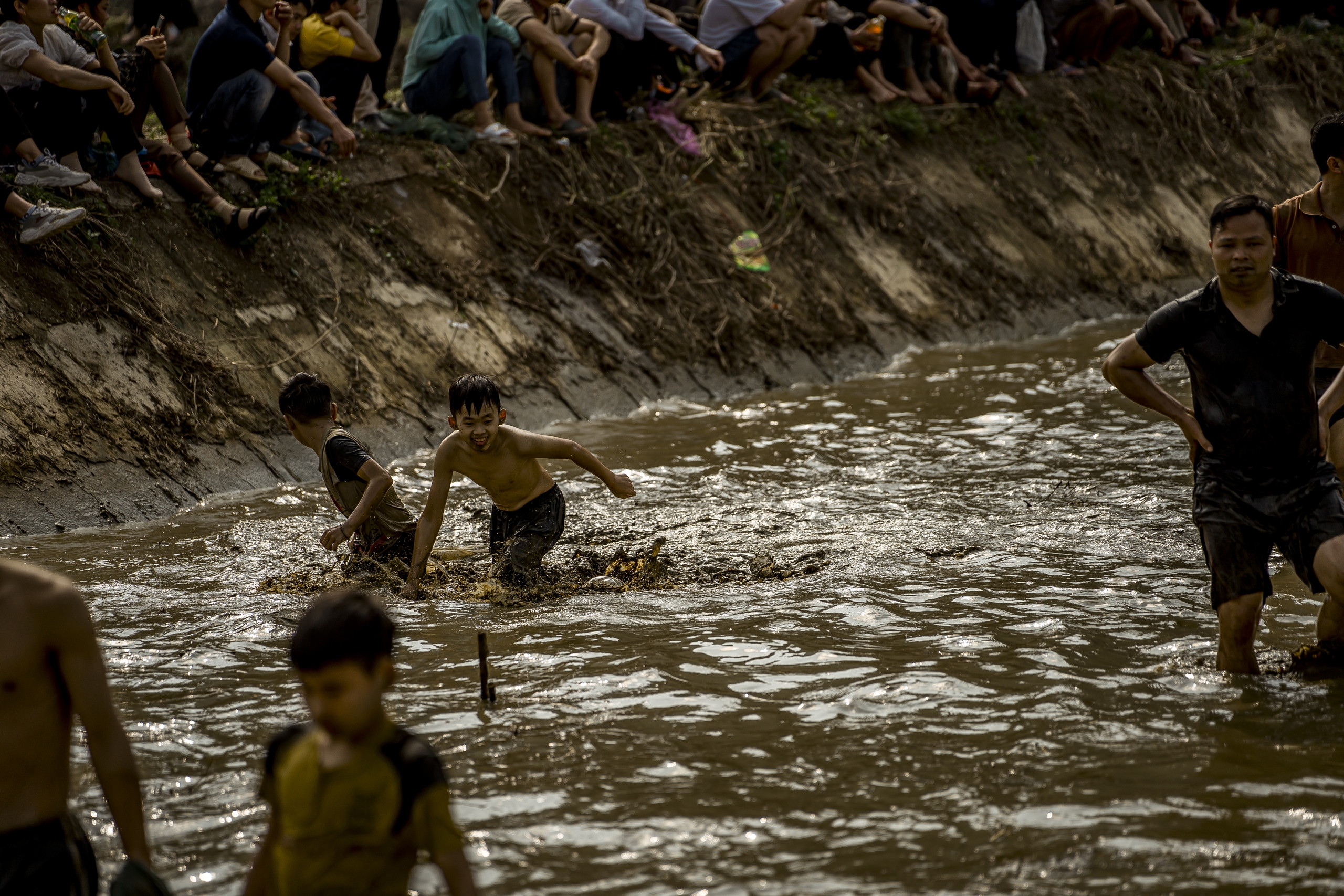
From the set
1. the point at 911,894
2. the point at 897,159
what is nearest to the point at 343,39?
the point at 897,159

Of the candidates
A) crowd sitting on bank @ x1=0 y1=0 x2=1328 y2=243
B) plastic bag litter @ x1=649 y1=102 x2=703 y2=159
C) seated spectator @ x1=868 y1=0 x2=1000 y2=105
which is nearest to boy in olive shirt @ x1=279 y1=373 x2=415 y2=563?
crowd sitting on bank @ x1=0 y1=0 x2=1328 y2=243

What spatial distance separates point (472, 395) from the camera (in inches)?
240

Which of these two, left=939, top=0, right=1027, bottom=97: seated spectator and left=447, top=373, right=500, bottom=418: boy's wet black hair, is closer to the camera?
left=447, top=373, right=500, bottom=418: boy's wet black hair

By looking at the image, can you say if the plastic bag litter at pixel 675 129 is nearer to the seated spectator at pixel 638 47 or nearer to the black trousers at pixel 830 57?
the seated spectator at pixel 638 47

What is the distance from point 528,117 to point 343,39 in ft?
6.64

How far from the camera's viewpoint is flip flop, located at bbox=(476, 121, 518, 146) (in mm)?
11344

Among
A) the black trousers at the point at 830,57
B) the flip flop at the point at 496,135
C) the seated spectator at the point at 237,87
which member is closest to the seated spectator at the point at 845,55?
the black trousers at the point at 830,57

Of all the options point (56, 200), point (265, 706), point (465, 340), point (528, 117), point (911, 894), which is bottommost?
point (911, 894)

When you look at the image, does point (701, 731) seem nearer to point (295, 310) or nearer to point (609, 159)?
point (295, 310)

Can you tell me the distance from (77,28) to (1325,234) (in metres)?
7.43

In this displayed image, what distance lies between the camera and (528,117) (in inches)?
476

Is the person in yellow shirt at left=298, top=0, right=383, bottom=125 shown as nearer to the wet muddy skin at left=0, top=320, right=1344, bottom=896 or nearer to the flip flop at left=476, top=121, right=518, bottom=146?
the flip flop at left=476, top=121, right=518, bottom=146

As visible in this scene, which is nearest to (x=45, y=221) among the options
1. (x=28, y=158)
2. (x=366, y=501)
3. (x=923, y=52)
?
(x=28, y=158)

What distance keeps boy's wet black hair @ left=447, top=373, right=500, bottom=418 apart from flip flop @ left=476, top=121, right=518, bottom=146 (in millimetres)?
5692
